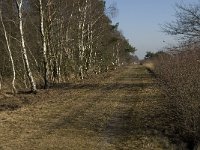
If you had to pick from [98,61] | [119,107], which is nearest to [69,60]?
[98,61]

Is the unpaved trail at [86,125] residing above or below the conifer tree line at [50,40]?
below

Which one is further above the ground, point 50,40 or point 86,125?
point 50,40

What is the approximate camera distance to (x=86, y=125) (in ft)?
45.6

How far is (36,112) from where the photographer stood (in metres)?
16.9

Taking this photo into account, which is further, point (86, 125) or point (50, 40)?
point (50, 40)

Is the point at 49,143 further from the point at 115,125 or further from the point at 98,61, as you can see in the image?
the point at 98,61

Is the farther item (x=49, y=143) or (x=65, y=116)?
(x=65, y=116)

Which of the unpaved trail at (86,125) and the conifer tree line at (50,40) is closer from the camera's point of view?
the unpaved trail at (86,125)

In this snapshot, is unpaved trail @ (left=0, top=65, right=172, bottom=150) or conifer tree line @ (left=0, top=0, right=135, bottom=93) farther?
conifer tree line @ (left=0, top=0, right=135, bottom=93)

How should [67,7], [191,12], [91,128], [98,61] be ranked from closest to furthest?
[91,128] → [191,12] → [67,7] → [98,61]

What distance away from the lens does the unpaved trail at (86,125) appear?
11.2 meters

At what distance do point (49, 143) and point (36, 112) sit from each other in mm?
5667

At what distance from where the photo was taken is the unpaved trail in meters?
11.2

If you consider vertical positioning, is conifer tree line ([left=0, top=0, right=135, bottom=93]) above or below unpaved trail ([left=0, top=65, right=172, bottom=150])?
above
